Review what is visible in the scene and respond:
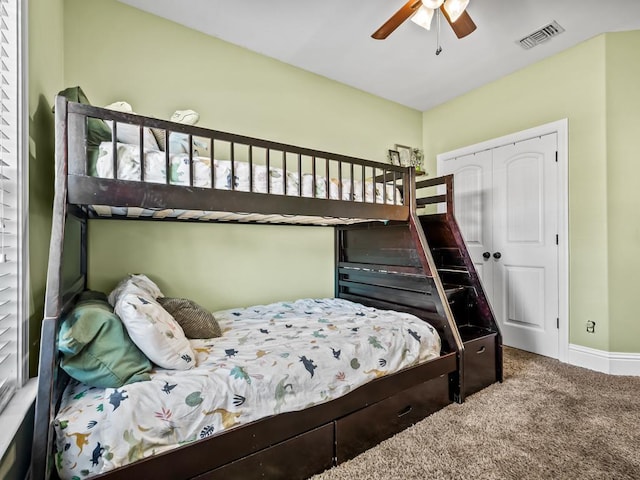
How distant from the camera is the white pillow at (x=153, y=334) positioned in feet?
4.15

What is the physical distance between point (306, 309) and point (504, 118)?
9.18 feet

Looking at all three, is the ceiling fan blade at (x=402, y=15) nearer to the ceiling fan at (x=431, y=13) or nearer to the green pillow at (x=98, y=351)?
the ceiling fan at (x=431, y=13)

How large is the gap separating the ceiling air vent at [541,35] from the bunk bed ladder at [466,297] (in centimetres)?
137

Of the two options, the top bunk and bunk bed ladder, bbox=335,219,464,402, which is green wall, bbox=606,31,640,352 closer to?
bunk bed ladder, bbox=335,219,464,402

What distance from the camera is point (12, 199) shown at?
3.86ft

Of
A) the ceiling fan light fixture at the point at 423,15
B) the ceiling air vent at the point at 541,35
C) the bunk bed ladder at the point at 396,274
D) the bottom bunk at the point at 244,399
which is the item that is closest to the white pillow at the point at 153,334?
the bottom bunk at the point at 244,399

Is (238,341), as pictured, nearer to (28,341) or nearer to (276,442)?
(276,442)

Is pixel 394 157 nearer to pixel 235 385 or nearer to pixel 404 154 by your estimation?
pixel 404 154

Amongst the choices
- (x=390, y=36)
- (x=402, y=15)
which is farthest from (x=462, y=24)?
(x=390, y=36)

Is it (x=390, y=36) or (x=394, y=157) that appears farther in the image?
(x=394, y=157)

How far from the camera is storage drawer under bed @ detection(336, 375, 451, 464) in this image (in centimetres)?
155

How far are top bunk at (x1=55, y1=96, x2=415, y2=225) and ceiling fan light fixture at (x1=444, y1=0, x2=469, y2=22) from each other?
97 centimetres

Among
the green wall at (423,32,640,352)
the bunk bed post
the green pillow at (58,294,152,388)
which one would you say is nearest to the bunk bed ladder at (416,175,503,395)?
the green wall at (423,32,640,352)

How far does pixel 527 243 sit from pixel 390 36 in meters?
2.27
